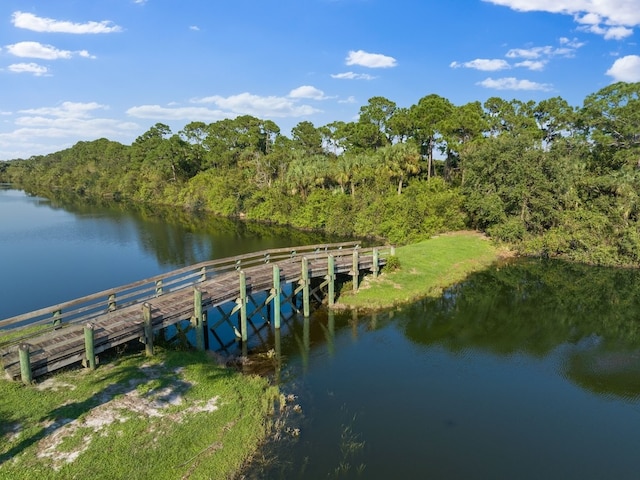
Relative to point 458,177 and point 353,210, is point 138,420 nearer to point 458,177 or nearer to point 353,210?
point 353,210

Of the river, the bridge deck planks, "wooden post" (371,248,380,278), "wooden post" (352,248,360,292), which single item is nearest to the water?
the river

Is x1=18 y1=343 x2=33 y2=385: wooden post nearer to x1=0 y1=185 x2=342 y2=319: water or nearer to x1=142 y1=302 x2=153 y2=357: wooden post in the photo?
x1=142 y1=302 x2=153 y2=357: wooden post

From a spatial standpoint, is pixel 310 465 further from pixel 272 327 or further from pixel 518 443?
pixel 272 327

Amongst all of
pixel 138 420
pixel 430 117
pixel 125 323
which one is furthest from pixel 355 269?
pixel 430 117

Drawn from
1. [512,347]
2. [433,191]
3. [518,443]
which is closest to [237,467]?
[518,443]

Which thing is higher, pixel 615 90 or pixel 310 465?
pixel 615 90

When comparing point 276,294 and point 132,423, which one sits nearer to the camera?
point 132,423
